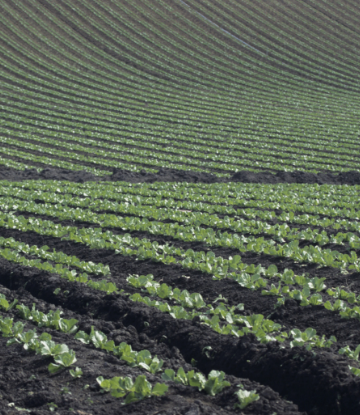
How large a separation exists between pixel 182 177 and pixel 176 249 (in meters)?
10.8

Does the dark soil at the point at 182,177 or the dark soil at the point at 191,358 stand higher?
the dark soil at the point at 182,177

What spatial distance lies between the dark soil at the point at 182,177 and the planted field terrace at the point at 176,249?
107mm

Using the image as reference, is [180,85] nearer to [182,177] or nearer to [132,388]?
[182,177]

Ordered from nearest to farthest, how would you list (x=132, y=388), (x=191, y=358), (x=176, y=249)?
(x=132, y=388) < (x=191, y=358) < (x=176, y=249)

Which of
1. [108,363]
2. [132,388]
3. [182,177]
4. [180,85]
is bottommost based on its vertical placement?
[108,363]

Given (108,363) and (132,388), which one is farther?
(108,363)

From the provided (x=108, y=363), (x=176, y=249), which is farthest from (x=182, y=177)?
(x=108, y=363)

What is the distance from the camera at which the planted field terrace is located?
15.2 ft

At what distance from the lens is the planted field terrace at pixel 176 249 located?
4621 millimetres

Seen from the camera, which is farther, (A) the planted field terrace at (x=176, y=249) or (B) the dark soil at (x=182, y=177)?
(B) the dark soil at (x=182, y=177)

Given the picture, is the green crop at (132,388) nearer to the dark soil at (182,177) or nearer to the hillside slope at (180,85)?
the dark soil at (182,177)

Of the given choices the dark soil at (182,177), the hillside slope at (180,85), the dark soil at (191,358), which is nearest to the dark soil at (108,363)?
the dark soil at (191,358)

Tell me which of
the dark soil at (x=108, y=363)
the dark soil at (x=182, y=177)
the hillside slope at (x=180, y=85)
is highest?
the hillside slope at (x=180, y=85)

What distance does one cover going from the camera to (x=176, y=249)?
30.0 feet
